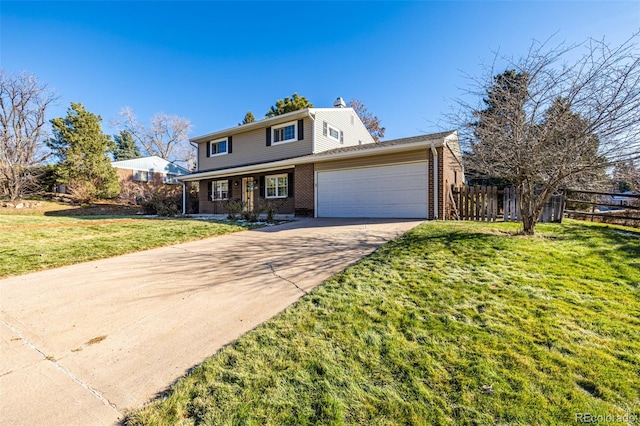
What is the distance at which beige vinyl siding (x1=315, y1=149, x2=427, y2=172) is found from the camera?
10348mm

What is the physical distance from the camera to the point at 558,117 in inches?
224

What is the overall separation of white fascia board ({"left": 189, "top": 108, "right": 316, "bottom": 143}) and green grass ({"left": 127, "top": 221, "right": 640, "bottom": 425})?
12.1m

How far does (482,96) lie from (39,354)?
9259 millimetres

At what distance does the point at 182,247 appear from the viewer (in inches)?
264

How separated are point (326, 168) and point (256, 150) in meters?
5.82

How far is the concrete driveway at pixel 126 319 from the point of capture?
2.01m

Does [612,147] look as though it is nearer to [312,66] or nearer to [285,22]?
[285,22]

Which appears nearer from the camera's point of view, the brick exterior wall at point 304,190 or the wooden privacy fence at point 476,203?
the wooden privacy fence at point 476,203

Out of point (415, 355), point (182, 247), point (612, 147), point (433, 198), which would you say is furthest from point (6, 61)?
point (612, 147)

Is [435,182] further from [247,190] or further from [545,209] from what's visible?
[247,190]

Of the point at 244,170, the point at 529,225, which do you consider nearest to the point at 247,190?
the point at 244,170

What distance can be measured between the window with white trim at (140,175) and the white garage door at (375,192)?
76.4ft

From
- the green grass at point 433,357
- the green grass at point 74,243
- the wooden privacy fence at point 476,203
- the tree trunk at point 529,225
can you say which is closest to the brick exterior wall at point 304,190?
the green grass at point 74,243

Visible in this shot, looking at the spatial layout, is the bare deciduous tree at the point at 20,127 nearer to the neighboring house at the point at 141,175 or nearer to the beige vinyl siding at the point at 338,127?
the neighboring house at the point at 141,175
